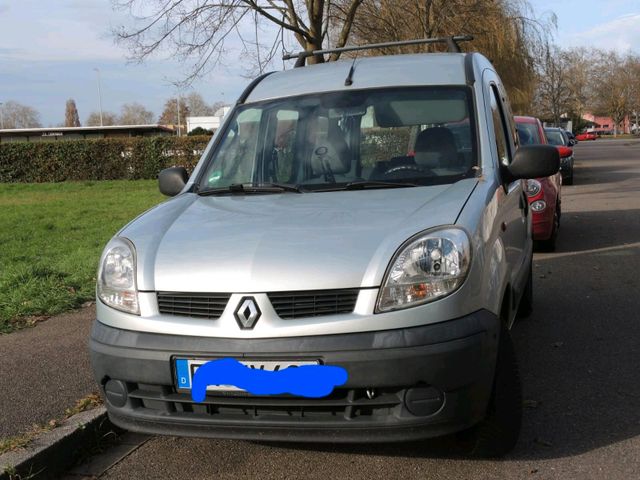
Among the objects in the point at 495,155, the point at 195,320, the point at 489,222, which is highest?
the point at 495,155

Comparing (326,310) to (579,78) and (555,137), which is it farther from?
(579,78)

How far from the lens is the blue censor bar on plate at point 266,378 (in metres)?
2.90

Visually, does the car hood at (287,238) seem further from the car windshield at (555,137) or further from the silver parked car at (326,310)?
the car windshield at (555,137)

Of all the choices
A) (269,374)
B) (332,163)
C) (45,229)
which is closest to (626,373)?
(332,163)

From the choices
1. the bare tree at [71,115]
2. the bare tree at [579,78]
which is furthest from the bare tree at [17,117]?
the bare tree at [579,78]

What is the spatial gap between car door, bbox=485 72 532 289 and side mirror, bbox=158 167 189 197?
183 centimetres

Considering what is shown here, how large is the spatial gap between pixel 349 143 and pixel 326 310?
1.58 meters

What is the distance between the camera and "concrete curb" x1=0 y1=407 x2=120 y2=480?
3.44 metres

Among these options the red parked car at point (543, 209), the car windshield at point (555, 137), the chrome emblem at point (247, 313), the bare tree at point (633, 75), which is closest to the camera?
the chrome emblem at point (247, 313)

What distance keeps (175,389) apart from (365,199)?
1.28 meters

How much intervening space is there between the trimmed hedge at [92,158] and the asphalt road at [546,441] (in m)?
22.5

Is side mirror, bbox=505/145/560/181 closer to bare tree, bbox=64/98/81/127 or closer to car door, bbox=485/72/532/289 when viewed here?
Result: car door, bbox=485/72/532/289

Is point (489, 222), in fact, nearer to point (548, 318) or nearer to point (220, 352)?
point (220, 352)

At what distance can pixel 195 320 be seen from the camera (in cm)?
309
